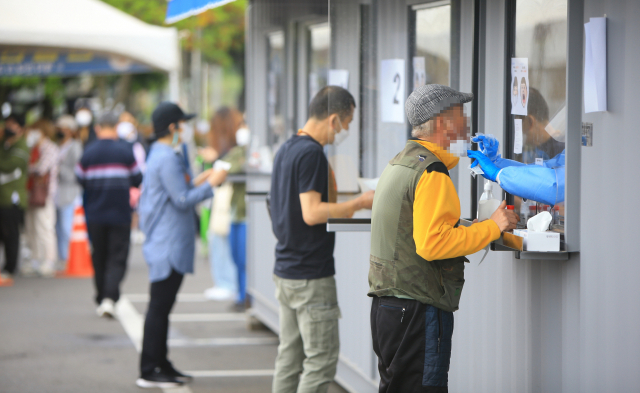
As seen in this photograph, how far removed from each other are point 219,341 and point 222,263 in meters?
2.09

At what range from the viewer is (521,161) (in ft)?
11.2

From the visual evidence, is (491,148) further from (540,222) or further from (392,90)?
(392,90)

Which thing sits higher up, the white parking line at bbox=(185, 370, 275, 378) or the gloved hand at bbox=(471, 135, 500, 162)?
the gloved hand at bbox=(471, 135, 500, 162)

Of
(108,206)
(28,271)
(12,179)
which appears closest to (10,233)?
(12,179)

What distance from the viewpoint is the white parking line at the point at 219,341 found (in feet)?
23.0

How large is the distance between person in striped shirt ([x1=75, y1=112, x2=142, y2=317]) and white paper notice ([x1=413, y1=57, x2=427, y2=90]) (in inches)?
186

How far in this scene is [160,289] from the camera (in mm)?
5328

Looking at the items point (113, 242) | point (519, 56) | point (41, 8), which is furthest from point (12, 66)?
point (519, 56)

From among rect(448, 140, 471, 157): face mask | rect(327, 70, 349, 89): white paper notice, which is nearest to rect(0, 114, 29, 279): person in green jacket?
rect(327, 70, 349, 89): white paper notice

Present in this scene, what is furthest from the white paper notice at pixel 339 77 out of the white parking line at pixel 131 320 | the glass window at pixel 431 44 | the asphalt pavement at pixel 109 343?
the white parking line at pixel 131 320

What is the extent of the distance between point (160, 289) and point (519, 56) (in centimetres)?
304

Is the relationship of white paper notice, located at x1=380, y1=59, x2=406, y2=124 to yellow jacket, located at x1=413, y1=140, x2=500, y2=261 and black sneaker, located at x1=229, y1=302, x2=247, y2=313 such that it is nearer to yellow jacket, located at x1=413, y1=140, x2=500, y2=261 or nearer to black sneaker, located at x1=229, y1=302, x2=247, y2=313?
yellow jacket, located at x1=413, y1=140, x2=500, y2=261

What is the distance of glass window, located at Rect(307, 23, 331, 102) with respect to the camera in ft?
21.2

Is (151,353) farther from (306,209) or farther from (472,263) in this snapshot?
(472,263)
